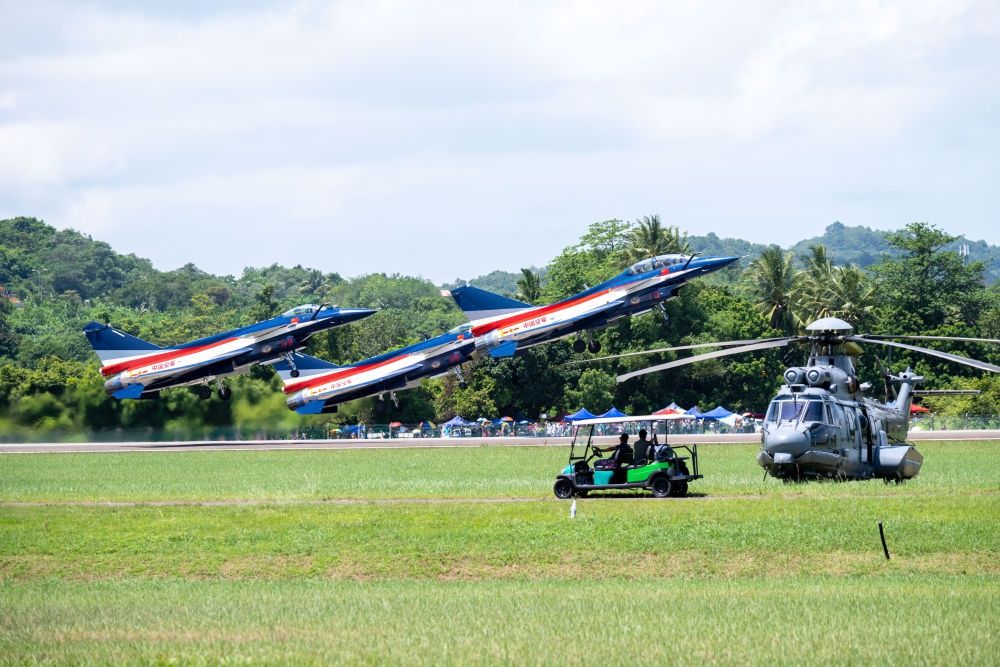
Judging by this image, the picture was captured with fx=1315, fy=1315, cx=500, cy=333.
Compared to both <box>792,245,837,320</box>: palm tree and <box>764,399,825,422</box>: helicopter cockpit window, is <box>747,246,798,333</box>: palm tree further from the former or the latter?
<box>764,399,825,422</box>: helicopter cockpit window

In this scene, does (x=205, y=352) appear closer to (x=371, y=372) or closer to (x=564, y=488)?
(x=371, y=372)

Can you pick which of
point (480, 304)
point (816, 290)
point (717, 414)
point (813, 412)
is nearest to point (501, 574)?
point (813, 412)

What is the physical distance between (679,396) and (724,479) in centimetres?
7290

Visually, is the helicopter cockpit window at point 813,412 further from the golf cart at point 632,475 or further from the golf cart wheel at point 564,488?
the golf cart wheel at point 564,488

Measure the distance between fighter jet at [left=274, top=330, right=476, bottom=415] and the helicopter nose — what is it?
46.4 metres

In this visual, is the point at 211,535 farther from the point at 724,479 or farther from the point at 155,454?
the point at 155,454

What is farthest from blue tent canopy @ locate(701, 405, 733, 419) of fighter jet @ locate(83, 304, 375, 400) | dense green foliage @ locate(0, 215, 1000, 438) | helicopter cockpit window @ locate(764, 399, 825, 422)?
helicopter cockpit window @ locate(764, 399, 825, 422)

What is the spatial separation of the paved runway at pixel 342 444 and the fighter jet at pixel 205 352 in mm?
4319

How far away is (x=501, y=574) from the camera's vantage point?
27500 mm

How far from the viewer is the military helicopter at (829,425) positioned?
35.1 metres

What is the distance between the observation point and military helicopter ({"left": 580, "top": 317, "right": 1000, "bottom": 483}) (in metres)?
35.1

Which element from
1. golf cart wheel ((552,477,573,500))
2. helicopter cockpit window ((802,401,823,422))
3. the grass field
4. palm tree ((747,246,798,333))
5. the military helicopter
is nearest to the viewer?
the grass field

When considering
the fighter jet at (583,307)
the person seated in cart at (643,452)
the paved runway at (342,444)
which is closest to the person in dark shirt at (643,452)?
the person seated in cart at (643,452)

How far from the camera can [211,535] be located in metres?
31.9
